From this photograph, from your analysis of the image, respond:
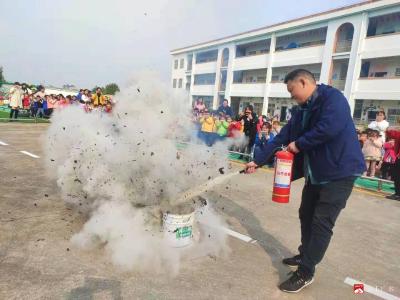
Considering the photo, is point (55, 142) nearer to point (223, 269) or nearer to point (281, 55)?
point (223, 269)

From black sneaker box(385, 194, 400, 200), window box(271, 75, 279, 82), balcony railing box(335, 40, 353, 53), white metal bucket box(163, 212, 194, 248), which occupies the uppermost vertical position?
balcony railing box(335, 40, 353, 53)

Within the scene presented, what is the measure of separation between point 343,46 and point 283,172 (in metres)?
25.3

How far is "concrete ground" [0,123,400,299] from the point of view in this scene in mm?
2998

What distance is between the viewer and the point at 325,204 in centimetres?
318

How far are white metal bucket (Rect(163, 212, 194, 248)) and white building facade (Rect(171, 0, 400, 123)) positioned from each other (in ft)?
64.3

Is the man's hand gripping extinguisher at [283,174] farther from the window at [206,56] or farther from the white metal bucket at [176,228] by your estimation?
the window at [206,56]

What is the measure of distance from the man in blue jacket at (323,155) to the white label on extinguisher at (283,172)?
0.16m

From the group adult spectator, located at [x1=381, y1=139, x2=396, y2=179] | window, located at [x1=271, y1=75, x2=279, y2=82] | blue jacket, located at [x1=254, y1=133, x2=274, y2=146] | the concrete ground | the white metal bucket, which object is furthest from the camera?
window, located at [x1=271, y1=75, x2=279, y2=82]

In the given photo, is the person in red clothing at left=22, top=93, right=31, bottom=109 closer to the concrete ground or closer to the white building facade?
the white building facade

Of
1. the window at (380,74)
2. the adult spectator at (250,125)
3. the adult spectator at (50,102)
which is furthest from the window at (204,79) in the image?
the adult spectator at (250,125)

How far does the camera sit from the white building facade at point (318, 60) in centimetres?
2267

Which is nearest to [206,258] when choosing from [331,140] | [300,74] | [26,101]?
[331,140]

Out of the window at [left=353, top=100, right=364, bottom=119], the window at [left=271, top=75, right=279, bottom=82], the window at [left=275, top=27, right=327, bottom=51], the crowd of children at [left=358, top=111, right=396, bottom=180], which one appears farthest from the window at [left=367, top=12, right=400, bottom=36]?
the crowd of children at [left=358, top=111, right=396, bottom=180]

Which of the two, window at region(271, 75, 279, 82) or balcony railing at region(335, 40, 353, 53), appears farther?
window at region(271, 75, 279, 82)
